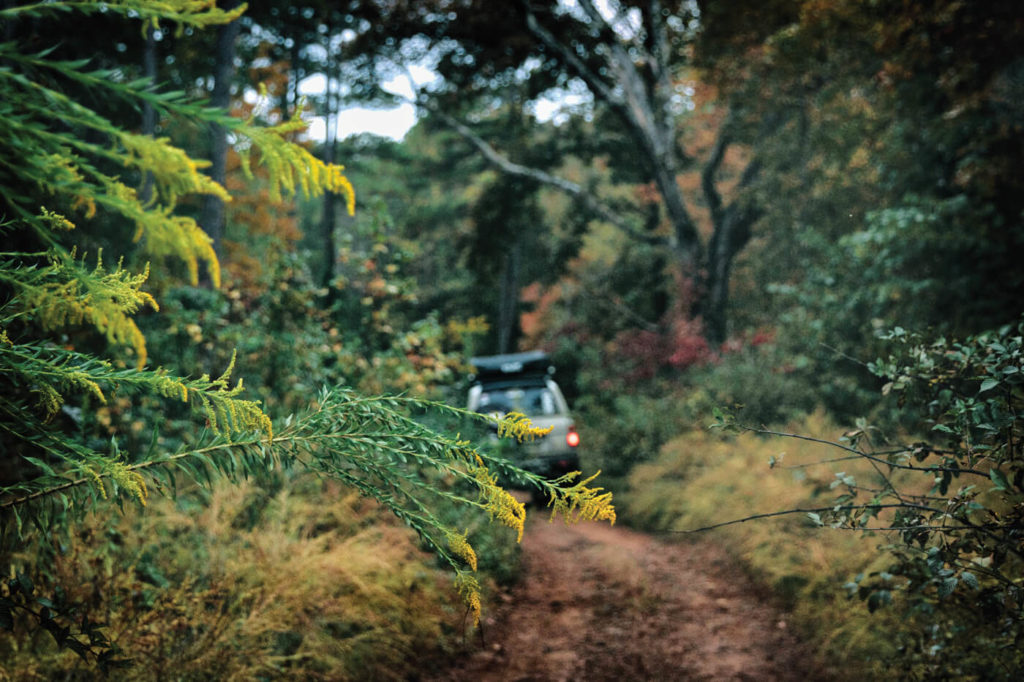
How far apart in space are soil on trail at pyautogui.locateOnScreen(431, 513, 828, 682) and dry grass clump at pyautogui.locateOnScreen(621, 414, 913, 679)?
245 millimetres

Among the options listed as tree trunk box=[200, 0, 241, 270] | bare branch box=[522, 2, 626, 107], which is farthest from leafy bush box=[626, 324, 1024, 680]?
bare branch box=[522, 2, 626, 107]

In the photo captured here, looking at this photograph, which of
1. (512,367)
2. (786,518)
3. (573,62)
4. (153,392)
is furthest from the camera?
(573,62)

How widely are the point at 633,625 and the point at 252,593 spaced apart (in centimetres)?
316

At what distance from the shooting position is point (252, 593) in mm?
3953

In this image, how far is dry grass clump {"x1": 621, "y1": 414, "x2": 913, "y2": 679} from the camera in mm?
4855

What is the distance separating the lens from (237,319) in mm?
7852

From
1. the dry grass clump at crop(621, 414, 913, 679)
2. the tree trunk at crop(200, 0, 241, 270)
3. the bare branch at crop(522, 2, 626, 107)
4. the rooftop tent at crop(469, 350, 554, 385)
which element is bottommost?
the dry grass clump at crop(621, 414, 913, 679)

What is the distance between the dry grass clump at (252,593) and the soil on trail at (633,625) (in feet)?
1.78

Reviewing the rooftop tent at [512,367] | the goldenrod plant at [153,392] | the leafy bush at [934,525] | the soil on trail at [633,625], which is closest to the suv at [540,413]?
the soil on trail at [633,625]

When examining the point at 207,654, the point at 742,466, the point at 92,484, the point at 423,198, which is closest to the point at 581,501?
the point at 92,484

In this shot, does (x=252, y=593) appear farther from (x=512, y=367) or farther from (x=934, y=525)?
(x=512, y=367)

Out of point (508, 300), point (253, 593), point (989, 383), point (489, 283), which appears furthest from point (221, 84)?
point (508, 300)

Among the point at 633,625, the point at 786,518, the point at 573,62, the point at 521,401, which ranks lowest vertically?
the point at 633,625

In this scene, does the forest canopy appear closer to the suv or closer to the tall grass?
the tall grass
